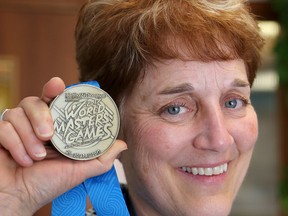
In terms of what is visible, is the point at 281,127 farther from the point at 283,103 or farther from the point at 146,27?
the point at 146,27

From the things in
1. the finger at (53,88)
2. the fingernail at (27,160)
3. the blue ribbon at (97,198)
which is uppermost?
the finger at (53,88)

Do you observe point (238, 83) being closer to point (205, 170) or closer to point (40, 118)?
point (205, 170)

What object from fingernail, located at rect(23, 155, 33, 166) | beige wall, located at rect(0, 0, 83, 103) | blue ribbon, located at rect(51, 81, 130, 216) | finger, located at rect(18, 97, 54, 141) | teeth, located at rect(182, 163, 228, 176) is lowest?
beige wall, located at rect(0, 0, 83, 103)

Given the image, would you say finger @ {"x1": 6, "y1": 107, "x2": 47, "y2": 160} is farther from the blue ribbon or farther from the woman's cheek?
the woman's cheek

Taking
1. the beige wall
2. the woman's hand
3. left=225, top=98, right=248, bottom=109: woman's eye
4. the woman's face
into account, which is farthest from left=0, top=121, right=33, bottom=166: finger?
the beige wall

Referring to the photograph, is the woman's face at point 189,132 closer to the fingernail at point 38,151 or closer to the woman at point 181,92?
the woman at point 181,92

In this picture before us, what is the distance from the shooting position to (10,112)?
0.97 m

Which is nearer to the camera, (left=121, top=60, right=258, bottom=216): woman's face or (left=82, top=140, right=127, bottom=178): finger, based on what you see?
(left=82, top=140, right=127, bottom=178): finger

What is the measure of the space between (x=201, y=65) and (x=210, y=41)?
0.06 m

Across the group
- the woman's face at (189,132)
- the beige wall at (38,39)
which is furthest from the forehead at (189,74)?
the beige wall at (38,39)

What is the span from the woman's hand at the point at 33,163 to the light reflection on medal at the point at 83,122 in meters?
0.02

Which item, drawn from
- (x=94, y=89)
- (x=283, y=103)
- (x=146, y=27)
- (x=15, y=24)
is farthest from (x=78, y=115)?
(x=283, y=103)

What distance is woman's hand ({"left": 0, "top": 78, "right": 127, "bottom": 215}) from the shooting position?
3.07ft

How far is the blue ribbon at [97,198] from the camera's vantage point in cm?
104
